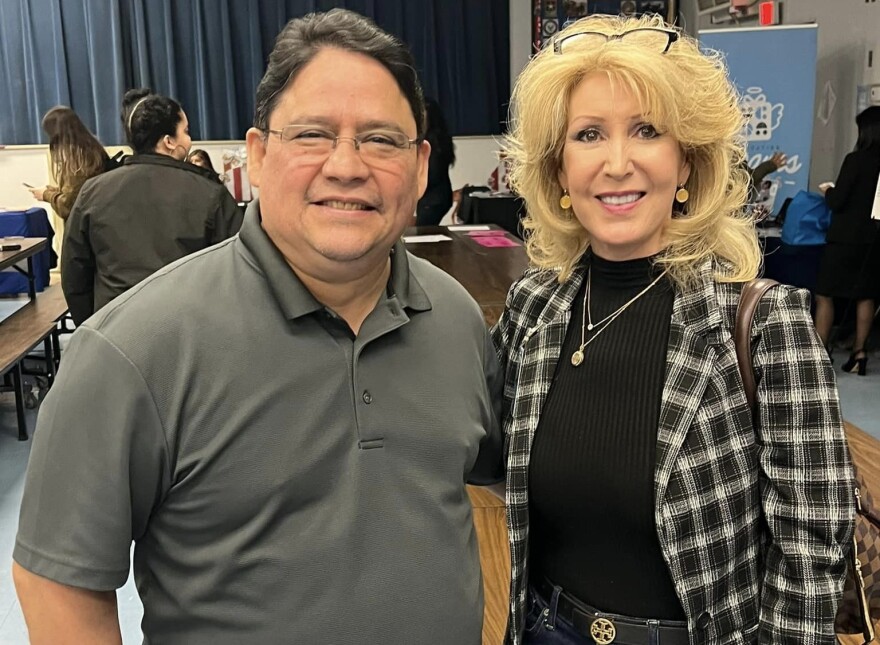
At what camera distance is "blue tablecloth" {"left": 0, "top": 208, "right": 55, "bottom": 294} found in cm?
639

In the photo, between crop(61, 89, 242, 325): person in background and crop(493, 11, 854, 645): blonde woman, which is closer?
crop(493, 11, 854, 645): blonde woman

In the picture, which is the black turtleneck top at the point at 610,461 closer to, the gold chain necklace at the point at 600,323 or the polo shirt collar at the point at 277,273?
the gold chain necklace at the point at 600,323

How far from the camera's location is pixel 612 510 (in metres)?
1.21

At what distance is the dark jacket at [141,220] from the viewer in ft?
10.0

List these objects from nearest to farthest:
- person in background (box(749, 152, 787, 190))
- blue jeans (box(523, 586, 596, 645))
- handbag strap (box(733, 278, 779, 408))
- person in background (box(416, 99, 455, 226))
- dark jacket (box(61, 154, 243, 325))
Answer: handbag strap (box(733, 278, 779, 408)) < blue jeans (box(523, 586, 596, 645)) < dark jacket (box(61, 154, 243, 325)) < person in background (box(416, 99, 455, 226)) < person in background (box(749, 152, 787, 190))

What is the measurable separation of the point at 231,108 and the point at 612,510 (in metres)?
7.70

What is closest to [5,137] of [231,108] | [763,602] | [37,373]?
[231,108]

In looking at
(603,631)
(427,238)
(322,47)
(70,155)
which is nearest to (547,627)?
(603,631)

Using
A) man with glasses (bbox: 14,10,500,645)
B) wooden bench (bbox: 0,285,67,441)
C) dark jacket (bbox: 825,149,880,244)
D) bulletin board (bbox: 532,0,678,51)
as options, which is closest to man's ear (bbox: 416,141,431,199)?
man with glasses (bbox: 14,10,500,645)

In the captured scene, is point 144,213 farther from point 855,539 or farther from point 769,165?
point 769,165

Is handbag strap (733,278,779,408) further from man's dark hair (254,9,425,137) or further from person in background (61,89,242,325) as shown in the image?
person in background (61,89,242,325)

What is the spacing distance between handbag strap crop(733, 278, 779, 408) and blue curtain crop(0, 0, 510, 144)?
7.30m

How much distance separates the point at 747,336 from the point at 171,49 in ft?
25.9

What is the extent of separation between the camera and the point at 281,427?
1.04 m
